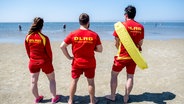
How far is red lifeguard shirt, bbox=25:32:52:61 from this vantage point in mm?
5348

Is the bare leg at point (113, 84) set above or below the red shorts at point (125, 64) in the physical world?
below

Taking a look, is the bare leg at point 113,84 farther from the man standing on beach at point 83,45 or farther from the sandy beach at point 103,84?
the man standing on beach at point 83,45

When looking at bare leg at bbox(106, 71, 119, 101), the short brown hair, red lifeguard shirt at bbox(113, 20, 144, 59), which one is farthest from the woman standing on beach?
red lifeguard shirt at bbox(113, 20, 144, 59)

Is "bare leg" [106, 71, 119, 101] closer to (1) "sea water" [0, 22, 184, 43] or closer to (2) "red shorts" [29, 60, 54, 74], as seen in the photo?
(2) "red shorts" [29, 60, 54, 74]

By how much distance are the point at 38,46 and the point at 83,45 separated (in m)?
1.00

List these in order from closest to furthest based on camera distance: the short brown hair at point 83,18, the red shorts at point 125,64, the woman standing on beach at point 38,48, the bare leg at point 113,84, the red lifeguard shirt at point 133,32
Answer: the short brown hair at point 83,18 → the woman standing on beach at point 38,48 → the red lifeguard shirt at point 133,32 → the red shorts at point 125,64 → the bare leg at point 113,84

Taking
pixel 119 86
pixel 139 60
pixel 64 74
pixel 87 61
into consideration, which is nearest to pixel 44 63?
pixel 87 61

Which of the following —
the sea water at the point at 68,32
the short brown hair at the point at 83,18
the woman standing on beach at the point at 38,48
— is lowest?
the sea water at the point at 68,32

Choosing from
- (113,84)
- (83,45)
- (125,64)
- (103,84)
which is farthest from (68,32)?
(83,45)

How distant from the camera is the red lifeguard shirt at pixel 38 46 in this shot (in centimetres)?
535

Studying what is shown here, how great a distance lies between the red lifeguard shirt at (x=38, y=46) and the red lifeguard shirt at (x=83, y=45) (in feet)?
1.63

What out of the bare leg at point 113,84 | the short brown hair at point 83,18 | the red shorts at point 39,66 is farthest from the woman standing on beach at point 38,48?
the bare leg at point 113,84

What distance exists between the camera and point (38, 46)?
5391mm

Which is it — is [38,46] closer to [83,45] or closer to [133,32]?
[83,45]
